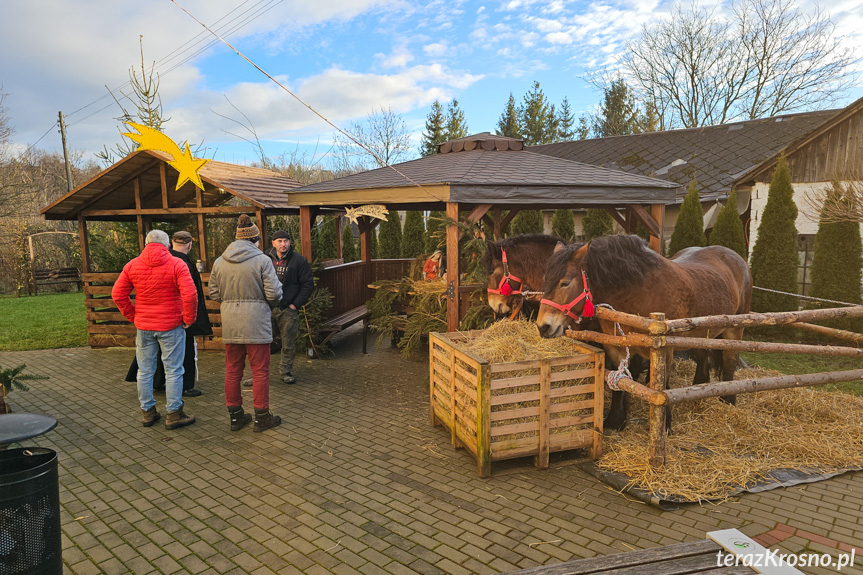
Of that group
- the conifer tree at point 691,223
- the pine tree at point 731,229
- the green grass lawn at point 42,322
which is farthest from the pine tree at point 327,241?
the pine tree at point 731,229

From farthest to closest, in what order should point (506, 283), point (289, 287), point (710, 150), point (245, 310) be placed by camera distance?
point (710, 150)
point (289, 287)
point (506, 283)
point (245, 310)

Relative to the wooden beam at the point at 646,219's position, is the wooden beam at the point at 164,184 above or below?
above

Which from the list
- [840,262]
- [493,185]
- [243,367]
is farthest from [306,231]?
[840,262]

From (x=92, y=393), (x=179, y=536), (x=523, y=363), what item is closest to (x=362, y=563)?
(x=179, y=536)

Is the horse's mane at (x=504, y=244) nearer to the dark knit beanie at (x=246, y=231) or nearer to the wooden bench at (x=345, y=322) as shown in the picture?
the dark knit beanie at (x=246, y=231)

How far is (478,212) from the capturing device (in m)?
6.16

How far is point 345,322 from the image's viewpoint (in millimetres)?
8484

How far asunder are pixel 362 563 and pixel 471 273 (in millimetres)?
4235

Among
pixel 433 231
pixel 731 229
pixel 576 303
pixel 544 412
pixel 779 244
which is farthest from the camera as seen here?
pixel 731 229

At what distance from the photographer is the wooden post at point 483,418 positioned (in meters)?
3.94

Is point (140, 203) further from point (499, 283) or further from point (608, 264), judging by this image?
point (608, 264)

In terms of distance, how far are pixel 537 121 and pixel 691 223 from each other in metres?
26.2

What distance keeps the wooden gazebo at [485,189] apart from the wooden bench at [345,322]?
1.20m

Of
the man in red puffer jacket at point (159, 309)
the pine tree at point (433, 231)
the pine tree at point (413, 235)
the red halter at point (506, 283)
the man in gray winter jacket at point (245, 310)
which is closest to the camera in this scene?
the man in gray winter jacket at point (245, 310)
